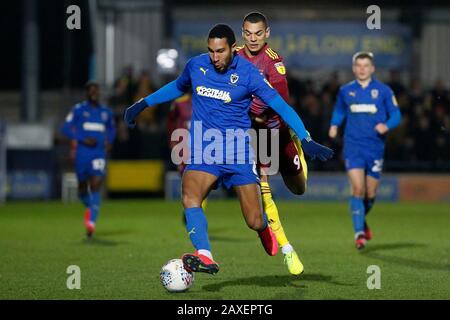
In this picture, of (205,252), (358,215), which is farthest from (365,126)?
(205,252)

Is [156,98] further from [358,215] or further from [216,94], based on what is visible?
[358,215]

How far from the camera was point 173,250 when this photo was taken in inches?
504

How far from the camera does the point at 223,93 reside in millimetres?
8781

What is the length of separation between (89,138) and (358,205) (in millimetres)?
4377

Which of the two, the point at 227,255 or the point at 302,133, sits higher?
the point at 302,133

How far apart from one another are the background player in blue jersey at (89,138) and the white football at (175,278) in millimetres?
6478

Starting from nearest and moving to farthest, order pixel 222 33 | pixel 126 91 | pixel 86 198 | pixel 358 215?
pixel 222 33 < pixel 358 215 < pixel 86 198 < pixel 126 91

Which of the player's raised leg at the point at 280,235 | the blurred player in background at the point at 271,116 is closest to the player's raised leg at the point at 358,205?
the blurred player in background at the point at 271,116

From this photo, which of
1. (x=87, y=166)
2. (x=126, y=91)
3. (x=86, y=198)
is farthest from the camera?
(x=126, y=91)

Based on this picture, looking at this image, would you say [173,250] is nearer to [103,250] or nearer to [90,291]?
[103,250]

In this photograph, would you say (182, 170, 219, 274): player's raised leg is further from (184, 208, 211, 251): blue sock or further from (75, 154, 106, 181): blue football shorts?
(75, 154, 106, 181): blue football shorts

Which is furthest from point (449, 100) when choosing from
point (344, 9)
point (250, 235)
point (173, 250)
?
point (173, 250)

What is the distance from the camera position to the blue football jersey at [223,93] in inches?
346

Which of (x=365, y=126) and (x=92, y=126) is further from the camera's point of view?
(x=92, y=126)
